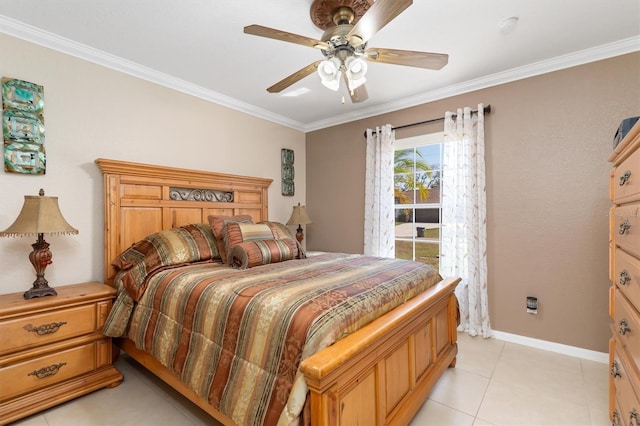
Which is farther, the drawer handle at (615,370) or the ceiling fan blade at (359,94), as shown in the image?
the ceiling fan blade at (359,94)

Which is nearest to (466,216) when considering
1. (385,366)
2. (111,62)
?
(385,366)

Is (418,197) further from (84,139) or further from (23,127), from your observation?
(23,127)

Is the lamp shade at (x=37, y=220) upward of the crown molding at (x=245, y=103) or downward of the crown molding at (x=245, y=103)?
downward

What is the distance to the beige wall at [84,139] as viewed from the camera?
2104 mm

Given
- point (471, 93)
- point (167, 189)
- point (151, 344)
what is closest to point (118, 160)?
point (167, 189)

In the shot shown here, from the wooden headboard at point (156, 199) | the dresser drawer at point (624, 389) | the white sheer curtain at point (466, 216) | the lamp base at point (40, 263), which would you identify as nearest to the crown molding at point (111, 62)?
the wooden headboard at point (156, 199)

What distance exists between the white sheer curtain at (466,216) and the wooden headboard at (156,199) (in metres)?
2.28

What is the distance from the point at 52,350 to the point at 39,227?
0.79 m

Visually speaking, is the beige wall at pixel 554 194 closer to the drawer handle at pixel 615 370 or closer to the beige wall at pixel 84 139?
the drawer handle at pixel 615 370

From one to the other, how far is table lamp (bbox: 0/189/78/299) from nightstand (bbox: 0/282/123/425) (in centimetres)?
11

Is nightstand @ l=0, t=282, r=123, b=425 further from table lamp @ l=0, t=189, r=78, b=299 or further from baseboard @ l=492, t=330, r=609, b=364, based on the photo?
baseboard @ l=492, t=330, r=609, b=364

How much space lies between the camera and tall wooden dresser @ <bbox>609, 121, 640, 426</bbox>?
1167 millimetres

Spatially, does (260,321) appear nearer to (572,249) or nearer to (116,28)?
(116,28)

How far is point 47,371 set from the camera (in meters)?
1.85
